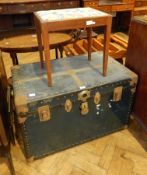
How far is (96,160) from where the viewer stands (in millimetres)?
1245

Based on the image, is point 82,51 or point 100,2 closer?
point 82,51

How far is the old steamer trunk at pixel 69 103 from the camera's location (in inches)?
41.3

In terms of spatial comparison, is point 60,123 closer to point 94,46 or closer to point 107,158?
point 107,158

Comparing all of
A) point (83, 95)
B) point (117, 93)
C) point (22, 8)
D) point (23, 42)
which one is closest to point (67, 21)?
point (83, 95)

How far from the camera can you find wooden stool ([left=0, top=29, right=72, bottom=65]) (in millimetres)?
1608

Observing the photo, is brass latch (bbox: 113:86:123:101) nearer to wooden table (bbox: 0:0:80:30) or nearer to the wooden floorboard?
the wooden floorboard

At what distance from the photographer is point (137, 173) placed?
3.80 ft

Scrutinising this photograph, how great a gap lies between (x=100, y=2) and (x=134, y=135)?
232cm

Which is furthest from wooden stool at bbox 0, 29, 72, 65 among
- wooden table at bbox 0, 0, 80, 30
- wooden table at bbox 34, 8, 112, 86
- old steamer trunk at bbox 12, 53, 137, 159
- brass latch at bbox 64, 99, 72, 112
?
wooden table at bbox 0, 0, 80, 30

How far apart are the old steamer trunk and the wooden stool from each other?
13.4 inches

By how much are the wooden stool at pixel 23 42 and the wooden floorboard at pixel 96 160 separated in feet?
2.58

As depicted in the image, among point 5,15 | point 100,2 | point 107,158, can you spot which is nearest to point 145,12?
point 100,2

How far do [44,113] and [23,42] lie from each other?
0.91m

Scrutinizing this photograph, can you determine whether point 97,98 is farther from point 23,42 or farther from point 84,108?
point 23,42
